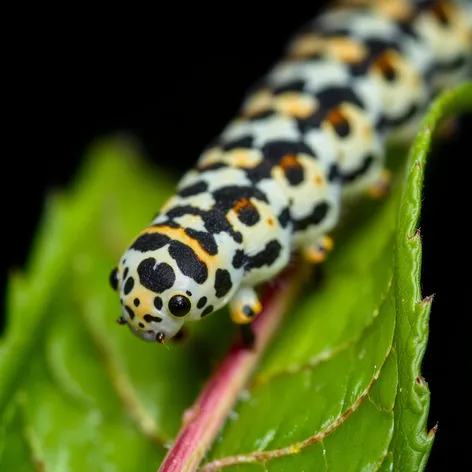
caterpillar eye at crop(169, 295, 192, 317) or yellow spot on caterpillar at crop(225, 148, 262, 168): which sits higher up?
yellow spot on caterpillar at crop(225, 148, 262, 168)

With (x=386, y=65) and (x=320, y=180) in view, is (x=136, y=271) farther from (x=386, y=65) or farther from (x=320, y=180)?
A: (x=386, y=65)

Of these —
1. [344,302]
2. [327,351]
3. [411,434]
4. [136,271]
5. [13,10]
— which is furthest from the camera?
[13,10]

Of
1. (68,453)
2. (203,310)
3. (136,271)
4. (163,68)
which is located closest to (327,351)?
(203,310)

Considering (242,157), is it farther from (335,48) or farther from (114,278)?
(335,48)

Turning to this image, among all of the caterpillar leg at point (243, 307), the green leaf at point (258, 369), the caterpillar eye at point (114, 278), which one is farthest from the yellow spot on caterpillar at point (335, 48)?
the caterpillar eye at point (114, 278)

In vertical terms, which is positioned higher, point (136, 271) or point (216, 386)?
point (136, 271)

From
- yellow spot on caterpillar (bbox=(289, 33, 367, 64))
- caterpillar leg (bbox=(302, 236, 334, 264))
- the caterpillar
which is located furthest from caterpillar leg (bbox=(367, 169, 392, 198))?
yellow spot on caterpillar (bbox=(289, 33, 367, 64))

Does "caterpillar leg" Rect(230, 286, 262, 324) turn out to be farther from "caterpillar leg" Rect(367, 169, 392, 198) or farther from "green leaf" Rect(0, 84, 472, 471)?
"caterpillar leg" Rect(367, 169, 392, 198)
